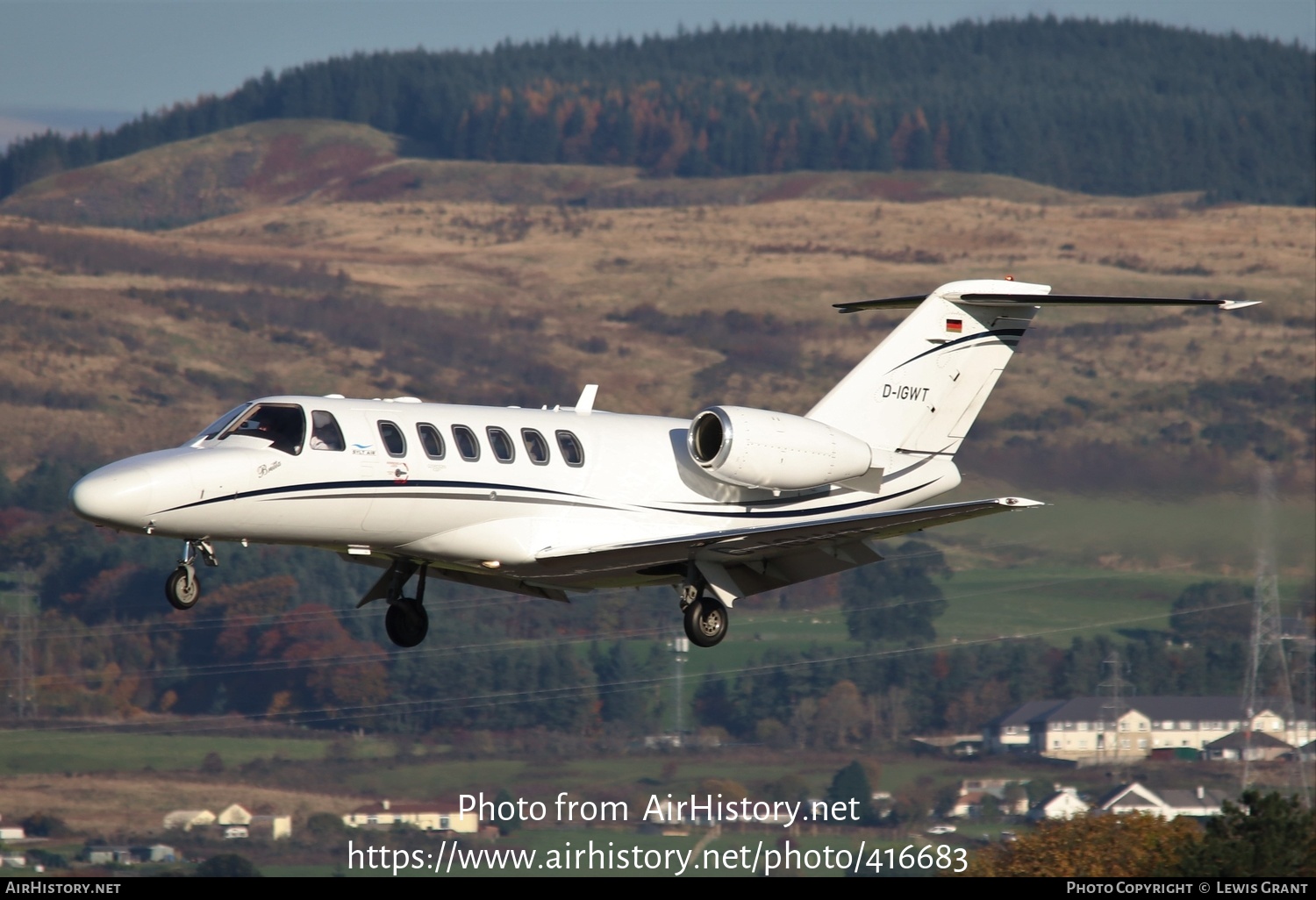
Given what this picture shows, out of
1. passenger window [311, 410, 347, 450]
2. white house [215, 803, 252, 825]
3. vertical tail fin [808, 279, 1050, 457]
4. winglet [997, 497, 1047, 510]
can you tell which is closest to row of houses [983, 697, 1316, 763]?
white house [215, 803, 252, 825]

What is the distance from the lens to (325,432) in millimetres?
22500

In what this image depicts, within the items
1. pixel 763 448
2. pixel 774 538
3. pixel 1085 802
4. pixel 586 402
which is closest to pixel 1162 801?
pixel 1085 802

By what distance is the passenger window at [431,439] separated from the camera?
75.9ft

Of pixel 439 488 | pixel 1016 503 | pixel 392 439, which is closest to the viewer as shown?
pixel 1016 503

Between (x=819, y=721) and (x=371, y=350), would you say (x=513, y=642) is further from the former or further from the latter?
(x=371, y=350)

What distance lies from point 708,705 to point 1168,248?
90.1 metres

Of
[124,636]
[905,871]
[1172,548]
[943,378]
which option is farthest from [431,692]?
[943,378]

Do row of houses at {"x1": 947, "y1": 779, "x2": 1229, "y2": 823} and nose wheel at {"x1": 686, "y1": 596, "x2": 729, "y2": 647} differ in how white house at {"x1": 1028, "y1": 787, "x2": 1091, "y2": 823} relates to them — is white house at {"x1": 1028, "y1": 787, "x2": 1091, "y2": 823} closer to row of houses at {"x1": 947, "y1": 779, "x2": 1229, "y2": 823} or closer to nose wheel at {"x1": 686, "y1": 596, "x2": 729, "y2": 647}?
row of houses at {"x1": 947, "y1": 779, "x2": 1229, "y2": 823}

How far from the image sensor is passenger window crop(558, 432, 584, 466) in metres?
24.6

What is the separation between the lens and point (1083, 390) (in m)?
130

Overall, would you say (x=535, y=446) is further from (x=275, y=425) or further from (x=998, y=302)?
(x=998, y=302)

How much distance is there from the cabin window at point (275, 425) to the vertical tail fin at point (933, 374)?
8.38 m

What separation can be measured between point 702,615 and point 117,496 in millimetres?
7753

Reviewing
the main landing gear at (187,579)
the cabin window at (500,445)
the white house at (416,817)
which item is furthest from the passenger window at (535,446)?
the white house at (416,817)
